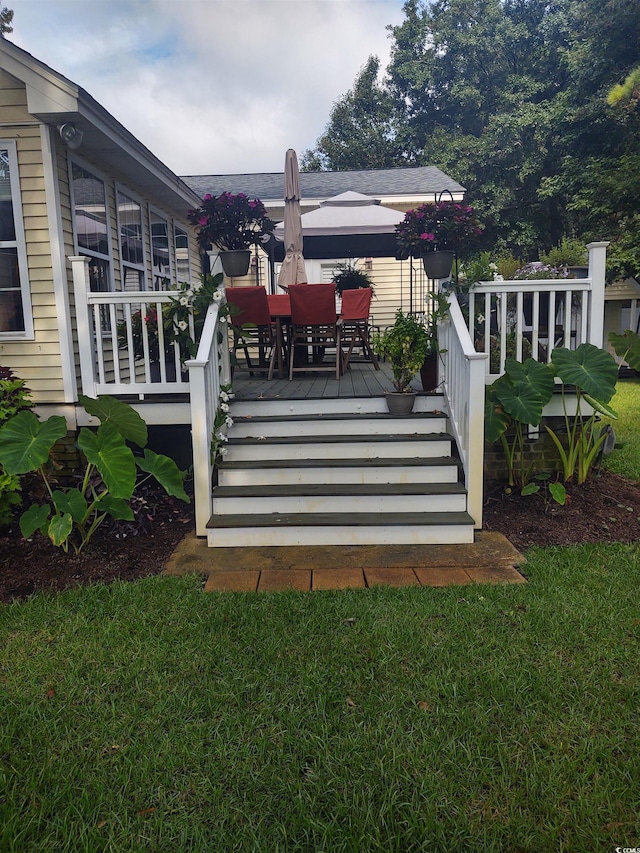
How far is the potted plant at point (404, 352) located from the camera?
427 centimetres

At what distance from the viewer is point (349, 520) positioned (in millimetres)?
3646

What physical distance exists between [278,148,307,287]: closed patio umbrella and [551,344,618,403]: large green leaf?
11.5 ft

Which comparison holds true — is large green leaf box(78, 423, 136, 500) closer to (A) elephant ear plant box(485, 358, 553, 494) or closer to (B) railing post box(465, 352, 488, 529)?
(B) railing post box(465, 352, 488, 529)

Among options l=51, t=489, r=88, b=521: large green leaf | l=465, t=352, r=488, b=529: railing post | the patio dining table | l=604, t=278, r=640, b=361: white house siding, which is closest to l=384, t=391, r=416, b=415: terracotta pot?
l=465, t=352, r=488, b=529: railing post

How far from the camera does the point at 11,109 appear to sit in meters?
4.45

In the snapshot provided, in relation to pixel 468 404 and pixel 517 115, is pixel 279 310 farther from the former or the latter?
pixel 517 115

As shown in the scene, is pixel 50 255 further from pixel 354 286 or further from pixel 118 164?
pixel 354 286

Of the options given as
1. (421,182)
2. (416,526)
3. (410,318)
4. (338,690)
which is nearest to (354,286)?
(421,182)

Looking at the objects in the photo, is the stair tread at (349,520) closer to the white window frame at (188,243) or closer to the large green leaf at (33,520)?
the large green leaf at (33,520)

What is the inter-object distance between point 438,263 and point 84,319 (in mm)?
2937

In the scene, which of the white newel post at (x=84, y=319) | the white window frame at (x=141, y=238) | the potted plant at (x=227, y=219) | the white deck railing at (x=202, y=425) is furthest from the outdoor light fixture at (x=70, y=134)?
the white deck railing at (x=202, y=425)

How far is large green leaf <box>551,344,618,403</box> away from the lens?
12.5 feet

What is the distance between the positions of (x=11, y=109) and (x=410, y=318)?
11.5 feet

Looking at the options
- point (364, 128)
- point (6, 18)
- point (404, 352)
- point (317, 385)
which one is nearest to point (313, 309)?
point (317, 385)
